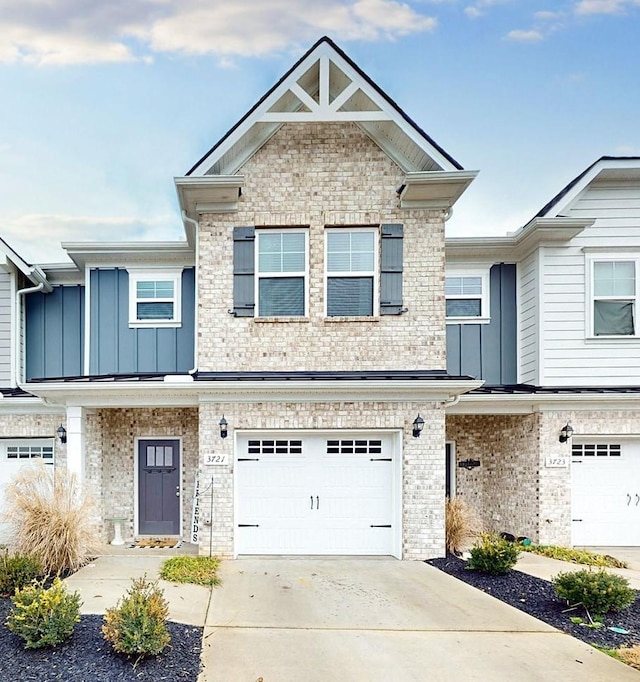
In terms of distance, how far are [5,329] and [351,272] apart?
7270mm

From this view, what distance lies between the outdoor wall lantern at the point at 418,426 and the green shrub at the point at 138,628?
15.5 feet

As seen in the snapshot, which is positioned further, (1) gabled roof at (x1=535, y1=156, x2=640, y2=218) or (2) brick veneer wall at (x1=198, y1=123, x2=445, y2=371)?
(1) gabled roof at (x1=535, y1=156, x2=640, y2=218)

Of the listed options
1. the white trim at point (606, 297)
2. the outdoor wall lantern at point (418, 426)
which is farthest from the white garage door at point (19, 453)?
the white trim at point (606, 297)

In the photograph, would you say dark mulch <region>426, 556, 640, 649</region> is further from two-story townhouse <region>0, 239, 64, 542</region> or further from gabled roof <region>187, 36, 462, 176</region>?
two-story townhouse <region>0, 239, 64, 542</region>

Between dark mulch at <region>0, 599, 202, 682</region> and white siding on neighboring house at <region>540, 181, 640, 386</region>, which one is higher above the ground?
white siding on neighboring house at <region>540, 181, 640, 386</region>

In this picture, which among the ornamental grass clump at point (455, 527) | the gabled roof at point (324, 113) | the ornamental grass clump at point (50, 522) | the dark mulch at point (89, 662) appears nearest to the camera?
the dark mulch at point (89, 662)

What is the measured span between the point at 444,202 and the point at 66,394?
7040mm

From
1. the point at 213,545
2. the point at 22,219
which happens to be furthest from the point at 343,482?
the point at 22,219

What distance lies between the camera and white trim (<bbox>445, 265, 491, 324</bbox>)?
10.3 m

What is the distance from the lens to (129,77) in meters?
15.1

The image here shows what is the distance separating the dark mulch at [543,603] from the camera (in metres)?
5.36

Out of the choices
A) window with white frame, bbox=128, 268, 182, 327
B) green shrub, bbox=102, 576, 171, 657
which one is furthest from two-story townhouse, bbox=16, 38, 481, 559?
green shrub, bbox=102, 576, 171, 657

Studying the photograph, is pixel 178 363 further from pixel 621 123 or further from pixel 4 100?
pixel 621 123

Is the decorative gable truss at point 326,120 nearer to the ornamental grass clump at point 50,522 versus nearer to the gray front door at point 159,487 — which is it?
the gray front door at point 159,487
